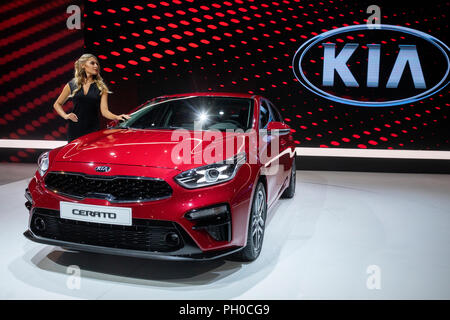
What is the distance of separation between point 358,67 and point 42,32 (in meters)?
6.11

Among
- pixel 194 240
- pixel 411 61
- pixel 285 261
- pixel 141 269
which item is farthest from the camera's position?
pixel 411 61

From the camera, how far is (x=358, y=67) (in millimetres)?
7012

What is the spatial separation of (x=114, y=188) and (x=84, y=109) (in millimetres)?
1689

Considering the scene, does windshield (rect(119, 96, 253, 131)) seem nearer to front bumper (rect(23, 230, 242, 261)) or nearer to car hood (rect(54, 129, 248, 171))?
car hood (rect(54, 129, 248, 171))

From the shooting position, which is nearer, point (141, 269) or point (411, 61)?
point (141, 269)

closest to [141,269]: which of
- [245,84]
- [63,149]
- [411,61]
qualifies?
[63,149]

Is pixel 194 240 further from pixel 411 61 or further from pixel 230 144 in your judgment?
pixel 411 61

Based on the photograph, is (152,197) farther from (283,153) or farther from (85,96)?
(283,153)

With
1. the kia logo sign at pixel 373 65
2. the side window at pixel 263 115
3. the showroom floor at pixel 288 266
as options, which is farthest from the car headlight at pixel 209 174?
the kia logo sign at pixel 373 65

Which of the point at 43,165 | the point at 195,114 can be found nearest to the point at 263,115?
the point at 195,114

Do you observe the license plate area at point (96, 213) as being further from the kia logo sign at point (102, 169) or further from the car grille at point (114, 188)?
the kia logo sign at point (102, 169)

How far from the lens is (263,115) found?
3574 mm

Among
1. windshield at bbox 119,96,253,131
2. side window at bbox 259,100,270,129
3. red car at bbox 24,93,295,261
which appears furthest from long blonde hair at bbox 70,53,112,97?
side window at bbox 259,100,270,129

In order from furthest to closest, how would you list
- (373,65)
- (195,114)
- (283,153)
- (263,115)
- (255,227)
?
(373,65)
(283,153)
(263,115)
(195,114)
(255,227)
